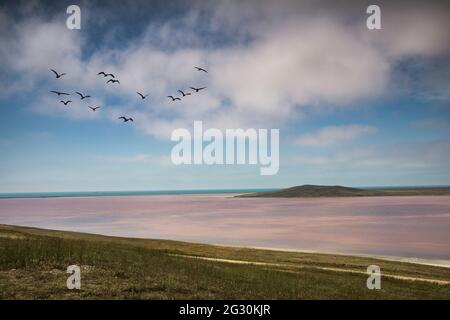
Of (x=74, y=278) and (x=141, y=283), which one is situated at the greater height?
(x=74, y=278)

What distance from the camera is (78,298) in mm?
16406

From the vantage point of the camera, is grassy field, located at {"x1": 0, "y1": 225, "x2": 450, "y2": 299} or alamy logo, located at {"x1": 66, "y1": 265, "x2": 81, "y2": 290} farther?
alamy logo, located at {"x1": 66, "y1": 265, "x2": 81, "y2": 290}

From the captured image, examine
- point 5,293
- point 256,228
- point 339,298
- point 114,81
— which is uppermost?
point 114,81

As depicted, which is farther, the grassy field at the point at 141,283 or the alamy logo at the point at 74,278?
the alamy logo at the point at 74,278

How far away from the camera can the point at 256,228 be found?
104062 millimetres

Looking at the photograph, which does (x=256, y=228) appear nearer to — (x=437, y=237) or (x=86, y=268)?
(x=437, y=237)

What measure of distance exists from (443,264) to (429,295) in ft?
102

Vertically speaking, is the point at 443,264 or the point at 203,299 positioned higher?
the point at 203,299

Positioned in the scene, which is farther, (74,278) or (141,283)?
(141,283)
